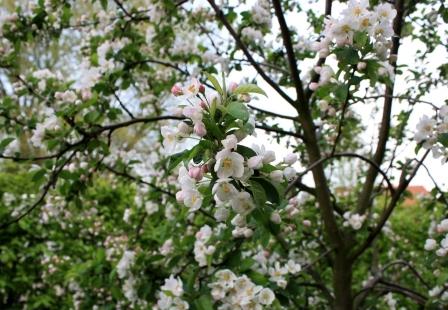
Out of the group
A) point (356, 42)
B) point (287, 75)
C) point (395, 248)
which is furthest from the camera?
point (395, 248)

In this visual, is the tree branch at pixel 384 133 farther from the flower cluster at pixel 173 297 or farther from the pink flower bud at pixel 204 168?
the pink flower bud at pixel 204 168

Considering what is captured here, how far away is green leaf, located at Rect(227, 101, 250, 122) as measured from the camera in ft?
3.39

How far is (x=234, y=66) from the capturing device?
9.87ft

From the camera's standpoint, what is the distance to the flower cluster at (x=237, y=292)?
1790mm

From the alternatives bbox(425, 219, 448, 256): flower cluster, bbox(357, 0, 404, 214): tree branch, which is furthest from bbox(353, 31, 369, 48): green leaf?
bbox(357, 0, 404, 214): tree branch

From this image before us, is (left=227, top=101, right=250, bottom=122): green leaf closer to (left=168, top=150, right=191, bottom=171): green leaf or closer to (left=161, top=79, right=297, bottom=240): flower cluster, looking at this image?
(left=161, top=79, right=297, bottom=240): flower cluster

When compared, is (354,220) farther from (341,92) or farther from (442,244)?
(341,92)

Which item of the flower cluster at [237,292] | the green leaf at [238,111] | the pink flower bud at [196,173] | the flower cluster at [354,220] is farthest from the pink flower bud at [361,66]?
the flower cluster at [354,220]

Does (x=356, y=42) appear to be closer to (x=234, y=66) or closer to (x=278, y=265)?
(x=278, y=265)

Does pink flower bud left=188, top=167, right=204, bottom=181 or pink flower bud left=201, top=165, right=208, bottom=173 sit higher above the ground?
pink flower bud left=201, top=165, right=208, bottom=173

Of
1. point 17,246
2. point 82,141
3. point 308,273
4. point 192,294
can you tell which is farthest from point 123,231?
point 192,294

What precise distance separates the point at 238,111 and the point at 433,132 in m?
1.10

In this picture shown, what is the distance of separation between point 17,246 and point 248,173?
3.93 meters

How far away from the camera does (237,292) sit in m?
1.89
